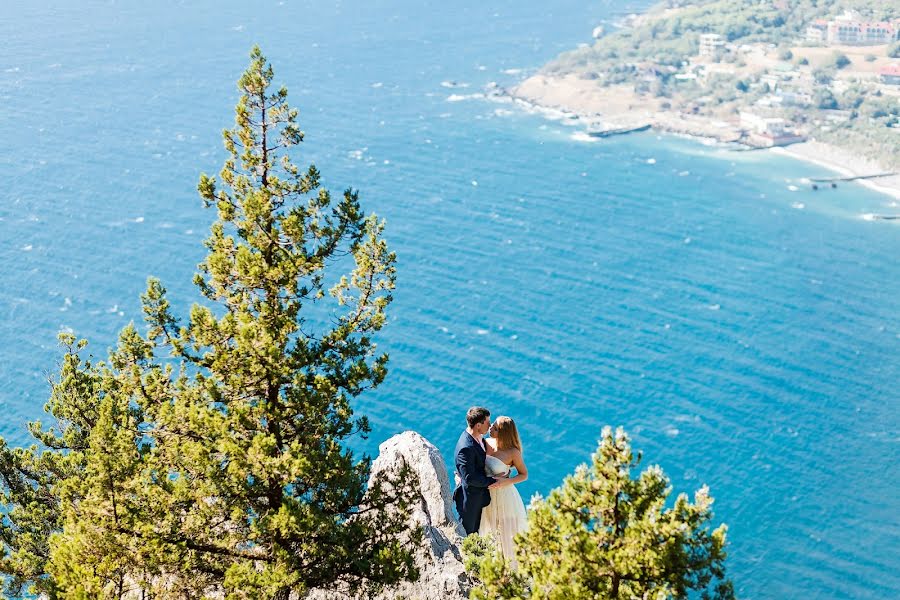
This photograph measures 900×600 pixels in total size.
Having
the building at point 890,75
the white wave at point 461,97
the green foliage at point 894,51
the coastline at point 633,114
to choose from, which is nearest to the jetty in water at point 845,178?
the coastline at point 633,114

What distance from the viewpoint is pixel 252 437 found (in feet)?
58.0

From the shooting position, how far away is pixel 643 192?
13412 centimetres

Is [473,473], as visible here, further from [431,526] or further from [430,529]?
[431,526]

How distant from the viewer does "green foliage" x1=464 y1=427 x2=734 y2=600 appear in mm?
13281

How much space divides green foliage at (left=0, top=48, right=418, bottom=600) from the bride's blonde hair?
7.59ft

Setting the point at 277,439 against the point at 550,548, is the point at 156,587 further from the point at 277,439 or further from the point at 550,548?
the point at 550,548

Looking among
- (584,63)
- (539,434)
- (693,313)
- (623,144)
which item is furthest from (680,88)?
(539,434)

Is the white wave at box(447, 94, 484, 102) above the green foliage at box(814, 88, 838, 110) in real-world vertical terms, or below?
above

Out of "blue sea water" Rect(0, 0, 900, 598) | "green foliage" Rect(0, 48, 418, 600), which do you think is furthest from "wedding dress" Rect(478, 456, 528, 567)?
"blue sea water" Rect(0, 0, 900, 598)

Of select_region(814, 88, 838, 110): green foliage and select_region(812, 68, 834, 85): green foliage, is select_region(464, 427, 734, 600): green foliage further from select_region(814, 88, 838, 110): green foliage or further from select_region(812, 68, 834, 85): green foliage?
select_region(812, 68, 834, 85): green foliage

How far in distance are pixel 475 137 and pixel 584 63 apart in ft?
174

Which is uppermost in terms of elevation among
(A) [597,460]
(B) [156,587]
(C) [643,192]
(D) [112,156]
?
(A) [597,460]

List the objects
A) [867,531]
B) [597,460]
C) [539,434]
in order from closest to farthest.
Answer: [597,460], [867,531], [539,434]

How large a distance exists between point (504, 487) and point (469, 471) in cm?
115
